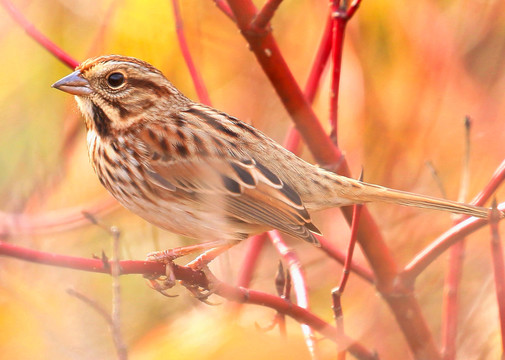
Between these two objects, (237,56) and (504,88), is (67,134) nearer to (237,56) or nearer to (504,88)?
(237,56)

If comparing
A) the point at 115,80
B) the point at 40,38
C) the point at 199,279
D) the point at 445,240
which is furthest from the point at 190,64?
the point at 445,240

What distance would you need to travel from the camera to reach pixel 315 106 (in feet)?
17.9

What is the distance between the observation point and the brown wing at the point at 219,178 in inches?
135

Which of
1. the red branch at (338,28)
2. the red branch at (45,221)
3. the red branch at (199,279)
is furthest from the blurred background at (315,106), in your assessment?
the red branch at (338,28)

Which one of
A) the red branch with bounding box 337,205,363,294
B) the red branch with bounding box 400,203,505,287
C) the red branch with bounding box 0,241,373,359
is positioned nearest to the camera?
the red branch with bounding box 0,241,373,359

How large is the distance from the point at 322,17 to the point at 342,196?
1.94 m

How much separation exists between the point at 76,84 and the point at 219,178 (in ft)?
2.46

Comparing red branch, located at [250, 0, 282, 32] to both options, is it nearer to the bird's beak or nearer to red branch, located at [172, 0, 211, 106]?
red branch, located at [172, 0, 211, 106]

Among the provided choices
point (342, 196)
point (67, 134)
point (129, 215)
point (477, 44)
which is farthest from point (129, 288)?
point (477, 44)

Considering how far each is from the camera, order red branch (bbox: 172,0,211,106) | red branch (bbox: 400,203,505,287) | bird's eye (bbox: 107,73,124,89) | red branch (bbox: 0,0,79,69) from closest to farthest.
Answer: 1. red branch (bbox: 400,203,505,287)
2. red branch (bbox: 0,0,79,69)
3. red branch (bbox: 172,0,211,106)
4. bird's eye (bbox: 107,73,124,89)

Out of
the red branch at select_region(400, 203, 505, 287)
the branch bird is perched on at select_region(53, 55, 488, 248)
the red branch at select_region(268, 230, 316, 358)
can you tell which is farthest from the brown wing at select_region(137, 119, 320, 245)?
the red branch at select_region(400, 203, 505, 287)

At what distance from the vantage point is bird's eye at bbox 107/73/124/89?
3619mm

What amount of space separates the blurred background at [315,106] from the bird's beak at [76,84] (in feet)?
1.68

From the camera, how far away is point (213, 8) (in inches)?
212
